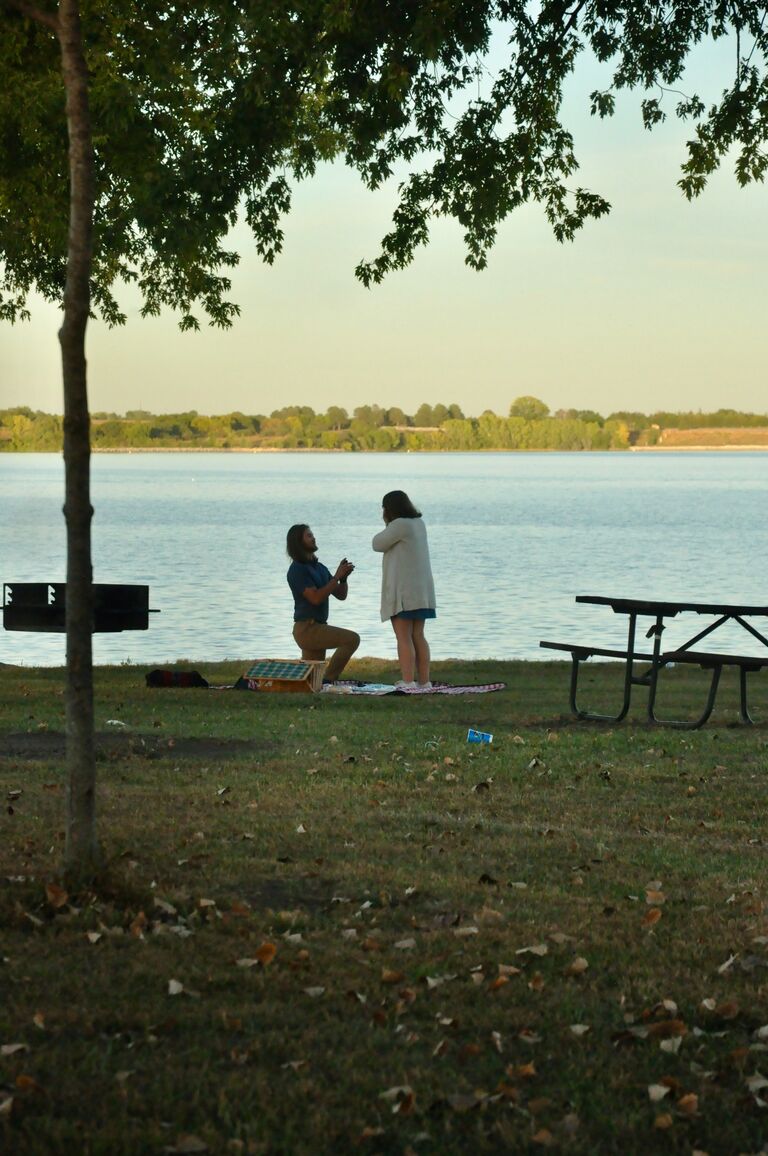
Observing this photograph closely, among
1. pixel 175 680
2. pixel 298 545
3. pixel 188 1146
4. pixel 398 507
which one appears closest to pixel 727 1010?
pixel 188 1146

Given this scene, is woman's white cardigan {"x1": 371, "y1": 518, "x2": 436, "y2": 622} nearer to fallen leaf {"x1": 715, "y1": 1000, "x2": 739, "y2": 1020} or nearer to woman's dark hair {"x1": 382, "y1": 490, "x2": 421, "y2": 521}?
woman's dark hair {"x1": 382, "y1": 490, "x2": 421, "y2": 521}

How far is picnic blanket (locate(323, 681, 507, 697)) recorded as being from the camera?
13.7 meters

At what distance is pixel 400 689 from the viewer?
45.3ft

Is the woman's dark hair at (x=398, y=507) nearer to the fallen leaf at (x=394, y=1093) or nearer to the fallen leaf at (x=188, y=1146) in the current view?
the fallen leaf at (x=394, y=1093)

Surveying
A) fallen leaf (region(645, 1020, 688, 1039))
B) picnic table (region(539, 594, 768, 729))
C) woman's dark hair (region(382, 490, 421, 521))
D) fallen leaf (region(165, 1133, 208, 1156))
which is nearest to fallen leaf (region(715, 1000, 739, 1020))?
fallen leaf (region(645, 1020, 688, 1039))

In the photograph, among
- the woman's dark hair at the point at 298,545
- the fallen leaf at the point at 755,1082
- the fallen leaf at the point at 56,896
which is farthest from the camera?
the woman's dark hair at the point at 298,545

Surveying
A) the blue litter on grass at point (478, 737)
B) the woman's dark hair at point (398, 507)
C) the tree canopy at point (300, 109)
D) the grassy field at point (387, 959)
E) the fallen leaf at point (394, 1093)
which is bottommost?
the blue litter on grass at point (478, 737)

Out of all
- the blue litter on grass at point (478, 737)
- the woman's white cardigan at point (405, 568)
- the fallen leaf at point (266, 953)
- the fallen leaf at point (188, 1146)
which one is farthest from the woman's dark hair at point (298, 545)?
the fallen leaf at point (188, 1146)

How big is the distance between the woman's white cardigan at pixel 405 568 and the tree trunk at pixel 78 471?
833 centimetres

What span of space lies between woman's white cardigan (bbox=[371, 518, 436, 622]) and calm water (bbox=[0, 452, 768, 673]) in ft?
15.7

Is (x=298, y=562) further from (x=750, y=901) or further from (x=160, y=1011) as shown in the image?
(x=160, y=1011)

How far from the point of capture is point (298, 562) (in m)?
14.3

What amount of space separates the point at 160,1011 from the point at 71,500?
1.90 metres

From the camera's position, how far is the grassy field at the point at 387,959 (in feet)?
12.4
